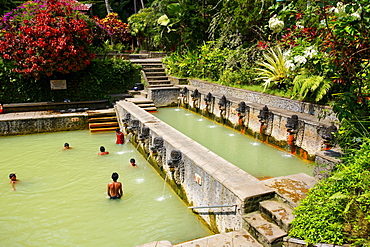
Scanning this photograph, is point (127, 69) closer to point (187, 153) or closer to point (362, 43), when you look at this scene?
point (187, 153)

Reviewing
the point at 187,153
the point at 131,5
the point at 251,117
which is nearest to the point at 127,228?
the point at 187,153

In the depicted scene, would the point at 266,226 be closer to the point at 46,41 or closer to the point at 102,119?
the point at 102,119

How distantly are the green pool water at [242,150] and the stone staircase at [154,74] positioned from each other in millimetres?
3554

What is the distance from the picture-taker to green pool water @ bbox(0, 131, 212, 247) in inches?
185

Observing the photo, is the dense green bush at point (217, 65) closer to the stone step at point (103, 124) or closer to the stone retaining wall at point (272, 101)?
the stone retaining wall at point (272, 101)

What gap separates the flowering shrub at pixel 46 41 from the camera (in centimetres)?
1102

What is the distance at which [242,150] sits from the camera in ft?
25.7

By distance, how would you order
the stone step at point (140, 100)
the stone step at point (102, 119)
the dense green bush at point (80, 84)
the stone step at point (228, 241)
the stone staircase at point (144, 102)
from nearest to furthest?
the stone step at point (228, 241), the stone step at point (102, 119), the dense green bush at point (80, 84), the stone staircase at point (144, 102), the stone step at point (140, 100)

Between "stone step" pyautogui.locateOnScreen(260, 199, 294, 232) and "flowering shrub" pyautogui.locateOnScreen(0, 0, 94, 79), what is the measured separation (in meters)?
10.2

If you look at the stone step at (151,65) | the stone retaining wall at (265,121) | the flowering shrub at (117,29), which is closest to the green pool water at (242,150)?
the stone retaining wall at (265,121)

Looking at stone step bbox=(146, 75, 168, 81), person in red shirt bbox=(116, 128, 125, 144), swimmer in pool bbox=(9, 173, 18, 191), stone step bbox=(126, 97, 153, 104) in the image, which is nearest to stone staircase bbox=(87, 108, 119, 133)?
stone step bbox=(126, 97, 153, 104)

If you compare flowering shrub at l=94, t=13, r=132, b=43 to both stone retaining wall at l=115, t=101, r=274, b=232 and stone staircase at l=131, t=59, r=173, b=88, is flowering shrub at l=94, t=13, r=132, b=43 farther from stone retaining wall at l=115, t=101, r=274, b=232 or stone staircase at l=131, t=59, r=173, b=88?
stone retaining wall at l=115, t=101, r=274, b=232

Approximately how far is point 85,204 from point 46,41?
26.1ft

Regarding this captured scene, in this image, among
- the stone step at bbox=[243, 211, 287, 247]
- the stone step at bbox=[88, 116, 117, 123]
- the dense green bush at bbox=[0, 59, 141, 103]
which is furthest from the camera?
the dense green bush at bbox=[0, 59, 141, 103]
